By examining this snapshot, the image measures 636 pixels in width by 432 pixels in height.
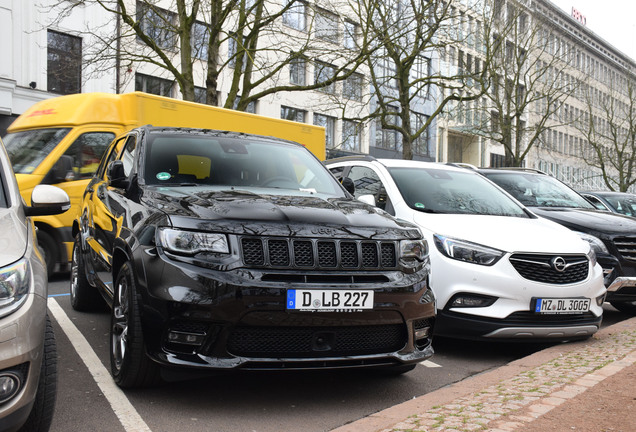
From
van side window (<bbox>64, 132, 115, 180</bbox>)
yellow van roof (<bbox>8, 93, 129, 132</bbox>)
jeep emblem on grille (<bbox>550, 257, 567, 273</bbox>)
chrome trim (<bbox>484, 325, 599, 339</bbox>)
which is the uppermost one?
yellow van roof (<bbox>8, 93, 129, 132</bbox>)

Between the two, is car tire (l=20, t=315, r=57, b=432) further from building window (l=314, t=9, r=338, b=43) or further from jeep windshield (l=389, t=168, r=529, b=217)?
building window (l=314, t=9, r=338, b=43)

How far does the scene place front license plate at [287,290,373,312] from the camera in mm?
3852

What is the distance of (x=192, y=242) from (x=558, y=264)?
11.2 ft

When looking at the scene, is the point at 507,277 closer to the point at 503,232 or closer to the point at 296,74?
the point at 503,232

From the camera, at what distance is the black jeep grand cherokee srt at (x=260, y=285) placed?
3.82 metres

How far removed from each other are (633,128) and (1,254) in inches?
1974

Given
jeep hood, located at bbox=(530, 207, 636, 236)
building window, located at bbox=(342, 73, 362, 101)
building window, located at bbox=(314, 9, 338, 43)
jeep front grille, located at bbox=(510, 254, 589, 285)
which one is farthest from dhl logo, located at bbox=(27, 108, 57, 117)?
building window, located at bbox=(342, 73, 362, 101)

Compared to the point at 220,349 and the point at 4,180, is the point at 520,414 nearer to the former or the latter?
the point at 220,349

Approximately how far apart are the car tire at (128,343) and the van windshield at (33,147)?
229 inches

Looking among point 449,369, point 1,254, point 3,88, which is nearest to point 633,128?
point 3,88

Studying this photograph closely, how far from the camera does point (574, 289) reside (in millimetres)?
5918

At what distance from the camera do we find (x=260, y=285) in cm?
380

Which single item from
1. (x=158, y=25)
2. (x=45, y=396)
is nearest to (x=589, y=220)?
(x=45, y=396)

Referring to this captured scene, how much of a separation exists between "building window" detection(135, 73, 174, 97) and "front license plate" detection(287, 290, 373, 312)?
2594 centimetres
